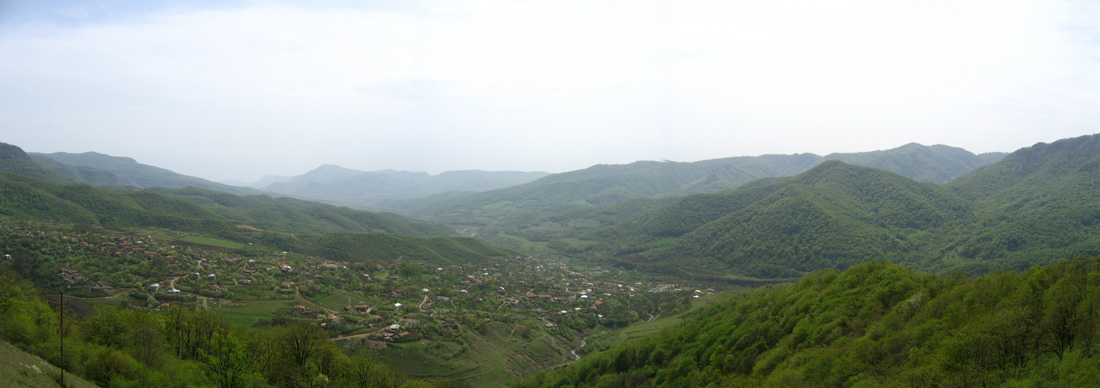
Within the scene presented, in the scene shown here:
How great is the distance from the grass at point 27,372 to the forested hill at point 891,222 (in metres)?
120

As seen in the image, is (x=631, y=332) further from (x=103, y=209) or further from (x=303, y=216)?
(x=303, y=216)

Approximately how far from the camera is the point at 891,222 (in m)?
134

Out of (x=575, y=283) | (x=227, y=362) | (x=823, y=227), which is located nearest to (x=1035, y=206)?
(x=823, y=227)

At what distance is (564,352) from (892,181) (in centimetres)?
14068

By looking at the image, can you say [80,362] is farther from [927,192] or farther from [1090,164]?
[1090,164]

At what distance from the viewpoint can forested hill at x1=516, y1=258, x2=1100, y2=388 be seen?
61.5ft

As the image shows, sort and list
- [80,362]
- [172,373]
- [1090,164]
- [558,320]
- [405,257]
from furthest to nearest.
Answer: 1. [1090,164]
2. [405,257]
3. [558,320]
4. [172,373]
5. [80,362]

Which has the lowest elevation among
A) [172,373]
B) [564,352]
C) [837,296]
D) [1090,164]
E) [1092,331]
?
[564,352]

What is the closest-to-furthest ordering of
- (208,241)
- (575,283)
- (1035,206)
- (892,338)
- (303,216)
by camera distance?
(892,338) → (208,241) → (575,283) → (1035,206) → (303,216)

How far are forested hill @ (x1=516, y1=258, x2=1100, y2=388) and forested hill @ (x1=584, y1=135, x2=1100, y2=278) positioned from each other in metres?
79.3

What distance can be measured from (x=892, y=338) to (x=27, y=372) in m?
40.5

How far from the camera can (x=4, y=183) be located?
95.2 m

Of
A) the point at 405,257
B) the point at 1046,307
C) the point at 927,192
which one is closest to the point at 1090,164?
the point at 927,192

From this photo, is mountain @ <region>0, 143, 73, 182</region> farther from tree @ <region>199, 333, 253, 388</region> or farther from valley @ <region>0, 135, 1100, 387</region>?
tree @ <region>199, 333, 253, 388</region>
